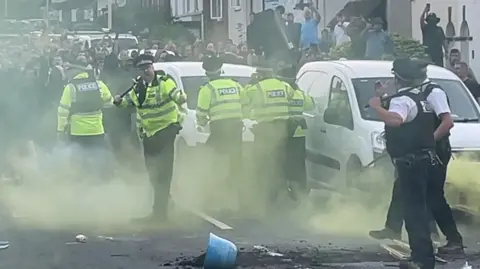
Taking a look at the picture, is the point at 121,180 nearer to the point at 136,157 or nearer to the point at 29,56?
the point at 136,157

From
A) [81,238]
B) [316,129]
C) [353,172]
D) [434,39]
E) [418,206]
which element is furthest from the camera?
[434,39]

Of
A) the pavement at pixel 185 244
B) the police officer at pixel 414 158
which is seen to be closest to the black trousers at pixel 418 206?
the police officer at pixel 414 158

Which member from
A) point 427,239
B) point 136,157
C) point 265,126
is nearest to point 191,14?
point 136,157

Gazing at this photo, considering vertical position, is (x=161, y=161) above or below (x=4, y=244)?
above

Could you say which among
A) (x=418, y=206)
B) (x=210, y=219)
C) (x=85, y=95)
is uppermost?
(x=85, y=95)

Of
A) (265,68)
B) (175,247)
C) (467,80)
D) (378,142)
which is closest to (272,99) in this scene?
(265,68)

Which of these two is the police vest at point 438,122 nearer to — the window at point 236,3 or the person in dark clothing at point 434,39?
the person in dark clothing at point 434,39

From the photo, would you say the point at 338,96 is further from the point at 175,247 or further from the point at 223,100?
the point at 175,247

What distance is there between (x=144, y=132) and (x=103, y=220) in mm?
961

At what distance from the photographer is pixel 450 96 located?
12438 millimetres

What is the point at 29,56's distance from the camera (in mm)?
17641

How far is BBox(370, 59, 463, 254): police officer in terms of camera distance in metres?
9.05

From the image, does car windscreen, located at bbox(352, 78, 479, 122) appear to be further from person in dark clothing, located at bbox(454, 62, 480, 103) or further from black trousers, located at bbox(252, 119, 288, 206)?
person in dark clothing, located at bbox(454, 62, 480, 103)

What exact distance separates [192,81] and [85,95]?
8.46 feet
